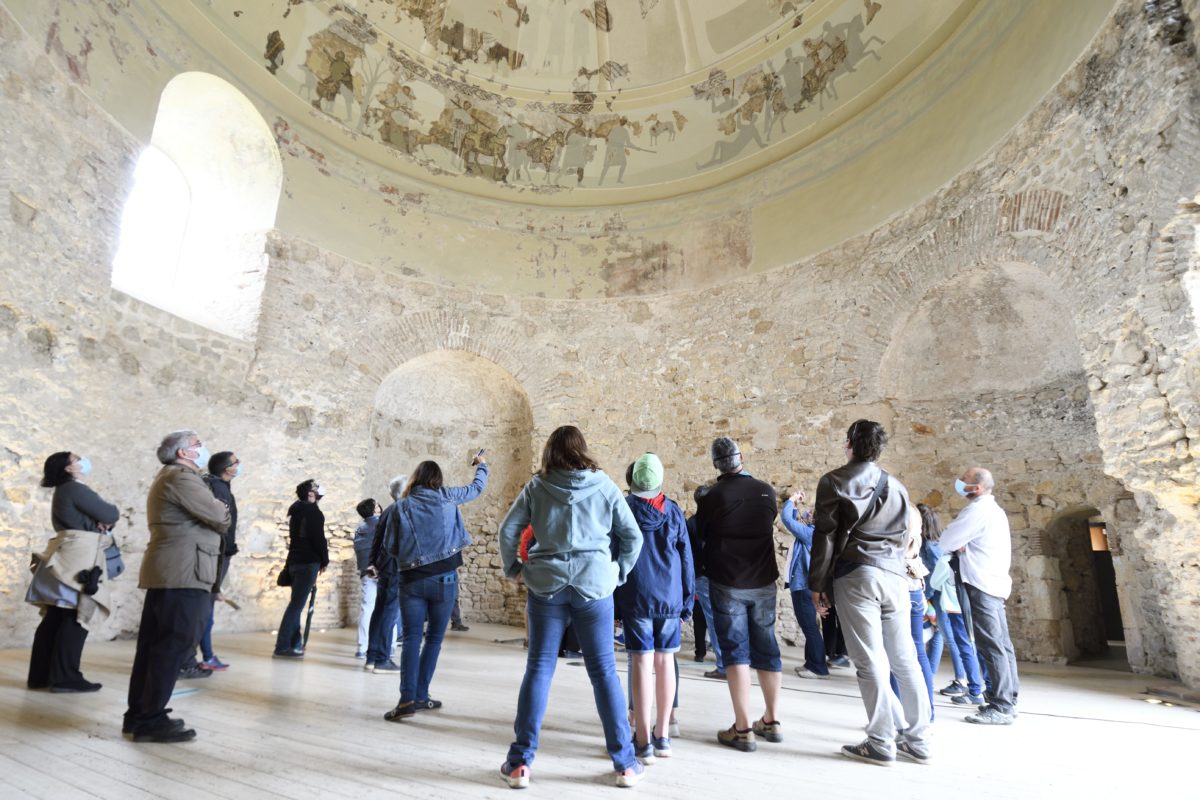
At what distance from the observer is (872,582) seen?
10.0ft

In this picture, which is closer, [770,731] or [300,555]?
[770,731]

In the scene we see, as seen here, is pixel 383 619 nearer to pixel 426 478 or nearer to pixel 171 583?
pixel 426 478

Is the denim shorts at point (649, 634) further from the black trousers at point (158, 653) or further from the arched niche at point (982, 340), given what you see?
the arched niche at point (982, 340)

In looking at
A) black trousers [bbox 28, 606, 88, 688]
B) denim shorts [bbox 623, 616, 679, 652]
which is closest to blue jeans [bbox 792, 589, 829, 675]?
denim shorts [bbox 623, 616, 679, 652]

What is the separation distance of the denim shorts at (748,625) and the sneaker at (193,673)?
366cm

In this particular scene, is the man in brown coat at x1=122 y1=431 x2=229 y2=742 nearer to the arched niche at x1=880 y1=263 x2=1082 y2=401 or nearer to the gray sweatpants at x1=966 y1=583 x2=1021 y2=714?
the gray sweatpants at x1=966 y1=583 x2=1021 y2=714

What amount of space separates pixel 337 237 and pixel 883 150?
24.8 ft

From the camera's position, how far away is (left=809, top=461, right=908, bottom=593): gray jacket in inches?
121

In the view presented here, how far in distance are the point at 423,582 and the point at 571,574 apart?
142 cm

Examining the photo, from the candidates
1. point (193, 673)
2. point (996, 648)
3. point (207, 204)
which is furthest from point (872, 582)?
point (207, 204)

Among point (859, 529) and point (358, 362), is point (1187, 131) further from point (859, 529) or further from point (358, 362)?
point (358, 362)

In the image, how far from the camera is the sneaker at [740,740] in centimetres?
307

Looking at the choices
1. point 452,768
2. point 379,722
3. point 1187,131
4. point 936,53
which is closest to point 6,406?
point 379,722

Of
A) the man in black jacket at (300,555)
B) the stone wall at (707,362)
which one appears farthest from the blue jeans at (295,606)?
the stone wall at (707,362)
